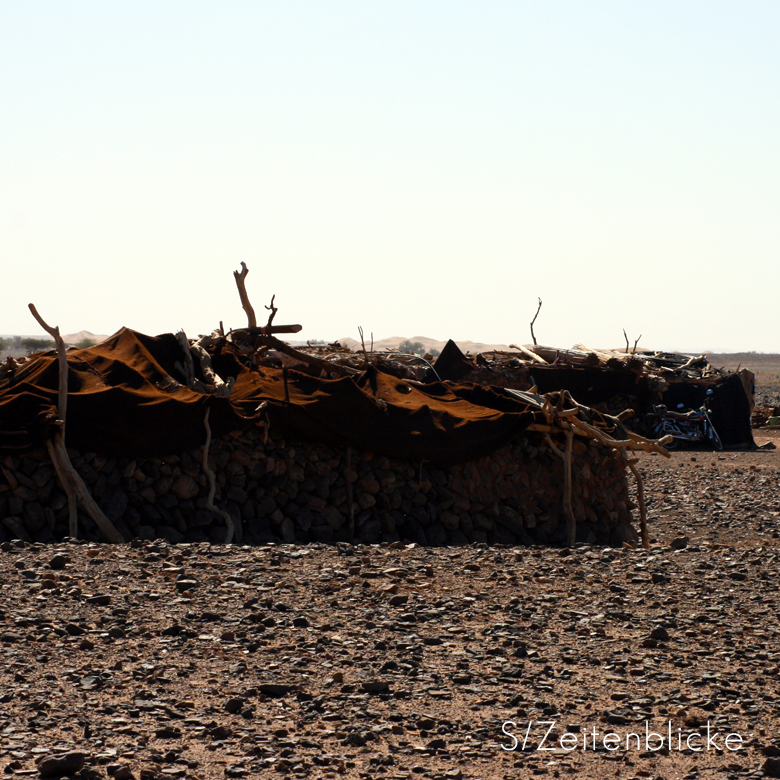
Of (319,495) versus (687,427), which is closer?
(319,495)

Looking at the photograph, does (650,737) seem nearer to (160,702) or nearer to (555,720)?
(555,720)

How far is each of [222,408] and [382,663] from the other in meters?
4.68

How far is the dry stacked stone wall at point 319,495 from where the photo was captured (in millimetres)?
9562

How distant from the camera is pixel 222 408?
1009cm

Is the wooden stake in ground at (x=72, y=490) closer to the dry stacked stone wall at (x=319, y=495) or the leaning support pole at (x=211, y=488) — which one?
the dry stacked stone wall at (x=319, y=495)

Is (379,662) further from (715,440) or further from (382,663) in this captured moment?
(715,440)

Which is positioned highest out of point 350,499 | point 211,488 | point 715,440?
point 211,488

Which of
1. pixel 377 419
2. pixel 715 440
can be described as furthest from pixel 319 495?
pixel 715 440

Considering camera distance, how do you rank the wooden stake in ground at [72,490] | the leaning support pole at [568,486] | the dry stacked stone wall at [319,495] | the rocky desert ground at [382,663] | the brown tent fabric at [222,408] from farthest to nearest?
1. the leaning support pole at [568,486]
2. the brown tent fabric at [222,408]
3. the dry stacked stone wall at [319,495]
4. the wooden stake in ground at [72,490]
5. the rocky desert ground at [382,663]

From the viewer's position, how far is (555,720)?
5156 millimetres

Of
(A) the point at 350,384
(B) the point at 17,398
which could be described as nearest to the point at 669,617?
(A) the point at 350,384

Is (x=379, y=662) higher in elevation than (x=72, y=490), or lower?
lower

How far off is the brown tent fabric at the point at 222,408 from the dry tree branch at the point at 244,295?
55cm

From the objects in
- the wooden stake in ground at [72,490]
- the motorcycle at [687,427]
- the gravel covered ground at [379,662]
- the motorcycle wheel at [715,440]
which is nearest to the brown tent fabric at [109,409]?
the wooden stake in ground at [72,490]
